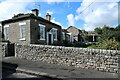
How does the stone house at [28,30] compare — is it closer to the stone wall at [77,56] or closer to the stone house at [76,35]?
the stone wall at [77,56]

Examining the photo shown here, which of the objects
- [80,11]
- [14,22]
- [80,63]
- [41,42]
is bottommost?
[80,63]

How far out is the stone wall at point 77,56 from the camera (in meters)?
5.82

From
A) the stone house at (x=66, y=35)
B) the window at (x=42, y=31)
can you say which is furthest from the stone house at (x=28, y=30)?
the stone house at (x=66, y=35)

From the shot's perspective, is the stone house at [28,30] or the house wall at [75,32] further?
the house wall at [75,32]

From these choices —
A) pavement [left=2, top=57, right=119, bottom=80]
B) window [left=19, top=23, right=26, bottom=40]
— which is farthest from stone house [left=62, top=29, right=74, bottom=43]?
pavement [left=2, top=57, right=119, bottom=80]

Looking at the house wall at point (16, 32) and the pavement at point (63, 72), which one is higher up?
the house wall at point (16, 32)

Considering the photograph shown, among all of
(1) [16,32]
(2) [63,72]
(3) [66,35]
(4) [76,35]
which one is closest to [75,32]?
(4) [76,35]

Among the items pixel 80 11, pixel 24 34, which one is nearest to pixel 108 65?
pixel 80 11

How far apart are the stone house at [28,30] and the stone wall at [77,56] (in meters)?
3.80

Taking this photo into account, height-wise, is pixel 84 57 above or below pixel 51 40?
below

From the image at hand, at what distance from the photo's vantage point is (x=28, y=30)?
12.5 meters

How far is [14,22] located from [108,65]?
43.1 ft

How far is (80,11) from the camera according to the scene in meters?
13.1

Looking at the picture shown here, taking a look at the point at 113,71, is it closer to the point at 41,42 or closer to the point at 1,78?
the point at 1,78
